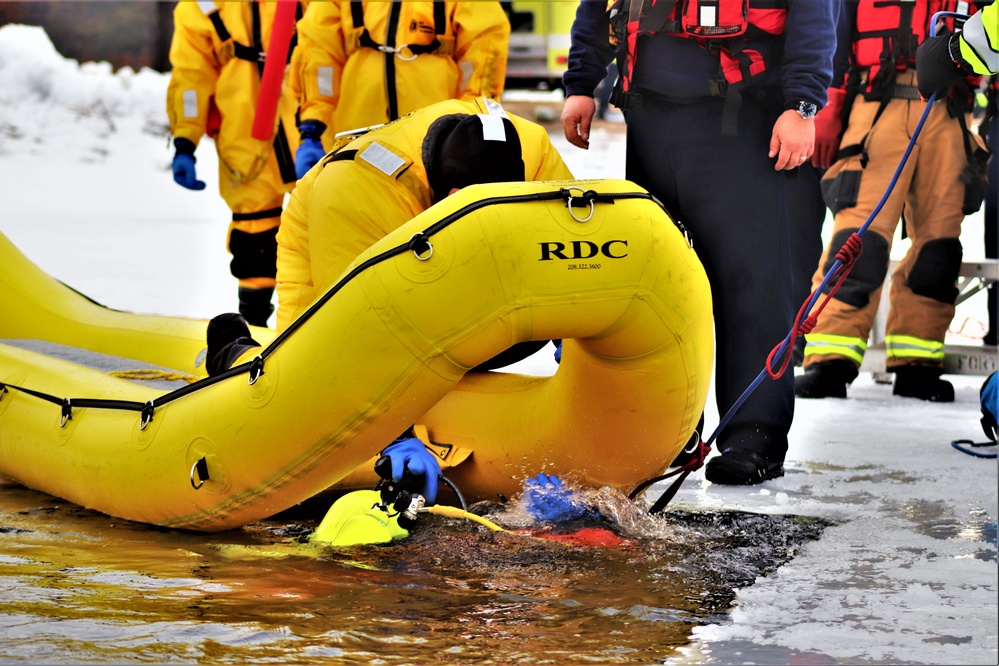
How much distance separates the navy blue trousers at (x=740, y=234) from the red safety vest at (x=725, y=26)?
0.28ft

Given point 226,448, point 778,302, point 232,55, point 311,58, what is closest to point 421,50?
point 311,58

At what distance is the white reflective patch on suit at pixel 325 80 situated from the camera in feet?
14.9

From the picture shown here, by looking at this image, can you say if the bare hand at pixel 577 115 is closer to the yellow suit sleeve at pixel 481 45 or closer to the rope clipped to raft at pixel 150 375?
the yellow suit sleeve at pixel 481 45

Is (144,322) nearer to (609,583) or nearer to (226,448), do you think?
(226,448)

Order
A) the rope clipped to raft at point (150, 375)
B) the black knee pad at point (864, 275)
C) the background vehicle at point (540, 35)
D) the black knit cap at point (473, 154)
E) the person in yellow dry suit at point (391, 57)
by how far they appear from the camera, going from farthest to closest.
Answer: the background vehicle at point (540, 35) → the black knee pad at point (864, 275) → the person in yellow dry suit at point (391, 57) → the rope clipped to raft at point (150, 375) → the black knit cap at point (473, 154)

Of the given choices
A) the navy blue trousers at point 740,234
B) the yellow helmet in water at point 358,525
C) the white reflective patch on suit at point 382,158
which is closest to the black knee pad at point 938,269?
the navy blue trousers at point 740,234

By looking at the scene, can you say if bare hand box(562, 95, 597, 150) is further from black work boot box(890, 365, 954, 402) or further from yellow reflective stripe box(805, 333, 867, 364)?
black work boot box(890, 365, 954, 402)

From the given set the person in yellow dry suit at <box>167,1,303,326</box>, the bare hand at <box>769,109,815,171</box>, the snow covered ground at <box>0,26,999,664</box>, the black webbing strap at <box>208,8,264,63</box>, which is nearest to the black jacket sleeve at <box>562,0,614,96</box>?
the bare hand at <box>769,109,815,171</box>

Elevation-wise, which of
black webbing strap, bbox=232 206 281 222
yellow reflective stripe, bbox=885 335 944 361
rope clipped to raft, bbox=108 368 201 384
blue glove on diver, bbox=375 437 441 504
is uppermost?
black webbing strap, bbox=232 206 281 222

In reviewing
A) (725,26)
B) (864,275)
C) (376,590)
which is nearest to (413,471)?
(376,590)

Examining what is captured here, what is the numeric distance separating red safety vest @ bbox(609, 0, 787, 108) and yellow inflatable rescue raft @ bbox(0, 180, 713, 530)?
3.11 ft

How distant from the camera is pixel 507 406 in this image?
2.79 metres

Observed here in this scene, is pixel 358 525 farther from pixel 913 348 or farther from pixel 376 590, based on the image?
pixel 913 348

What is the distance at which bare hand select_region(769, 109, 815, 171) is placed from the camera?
3084 mm
